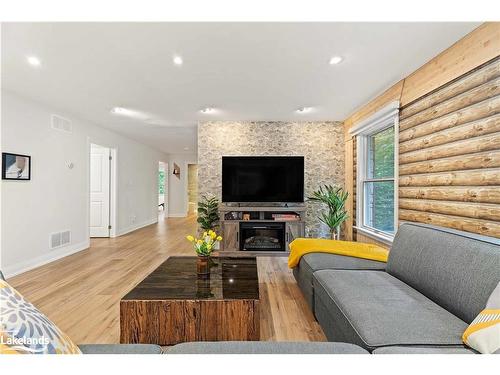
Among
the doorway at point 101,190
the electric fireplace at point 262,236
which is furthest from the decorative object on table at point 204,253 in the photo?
the doorway at point 101,190

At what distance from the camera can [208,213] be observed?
4879 millimetres

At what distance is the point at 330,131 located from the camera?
510cm

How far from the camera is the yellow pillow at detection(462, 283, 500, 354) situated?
1.08 metres

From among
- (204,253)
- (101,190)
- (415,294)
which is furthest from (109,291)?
(101,190)

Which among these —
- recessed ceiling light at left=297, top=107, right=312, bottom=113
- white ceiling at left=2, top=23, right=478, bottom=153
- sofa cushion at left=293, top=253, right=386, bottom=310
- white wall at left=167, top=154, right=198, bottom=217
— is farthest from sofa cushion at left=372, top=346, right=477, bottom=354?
white wall at left=167, top=154, right=198, bottom=217

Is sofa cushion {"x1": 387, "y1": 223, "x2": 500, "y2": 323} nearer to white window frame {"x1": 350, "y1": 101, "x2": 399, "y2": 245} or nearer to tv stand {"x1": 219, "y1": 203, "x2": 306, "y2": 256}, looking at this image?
white window frame {"x1": 350, "y1": 101, "x2": 399, "y2": 245}

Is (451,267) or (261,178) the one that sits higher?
(261,178)

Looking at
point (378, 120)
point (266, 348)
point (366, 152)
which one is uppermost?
point (378, 120)

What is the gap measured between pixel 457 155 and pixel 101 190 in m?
6.35

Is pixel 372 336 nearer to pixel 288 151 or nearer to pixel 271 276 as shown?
pixel 271 276

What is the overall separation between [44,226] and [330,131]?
4.95 metres

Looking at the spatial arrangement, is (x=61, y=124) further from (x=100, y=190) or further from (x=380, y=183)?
(x=380, y=183)

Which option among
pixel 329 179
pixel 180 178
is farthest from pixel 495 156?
pixel 180 178

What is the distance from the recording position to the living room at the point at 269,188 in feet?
4.74
